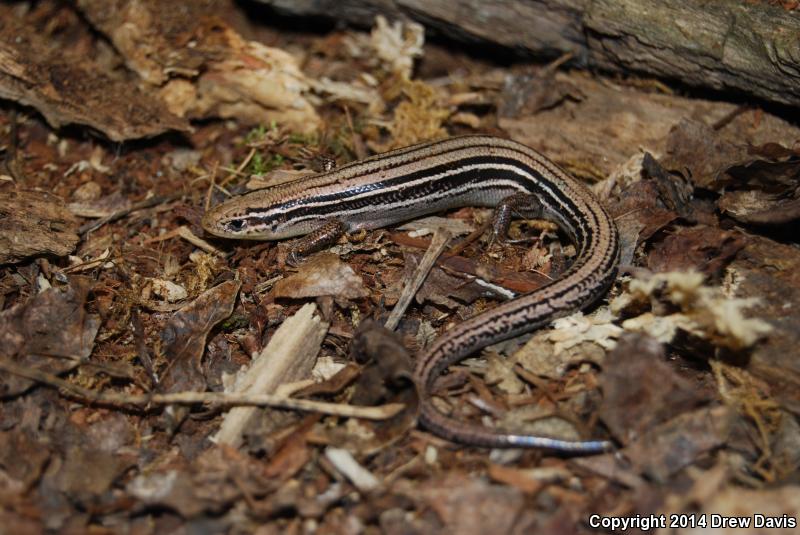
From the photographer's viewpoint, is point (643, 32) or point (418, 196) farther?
point (418, 196)

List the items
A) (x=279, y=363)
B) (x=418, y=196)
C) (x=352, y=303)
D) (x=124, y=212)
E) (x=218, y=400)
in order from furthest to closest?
(x=124, y=212) < (x=418, y=196) < (x=352, y=303) < (x=279, y=363) < (x=218, y=400)

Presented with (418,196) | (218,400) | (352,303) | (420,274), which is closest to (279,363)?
(218,400)

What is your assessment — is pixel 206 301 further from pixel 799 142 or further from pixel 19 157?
pixel 799 142

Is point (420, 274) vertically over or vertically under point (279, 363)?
over

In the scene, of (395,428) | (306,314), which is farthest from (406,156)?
(395,428)

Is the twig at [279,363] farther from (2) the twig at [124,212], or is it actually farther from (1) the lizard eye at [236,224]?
(2) the twig at [124,212]

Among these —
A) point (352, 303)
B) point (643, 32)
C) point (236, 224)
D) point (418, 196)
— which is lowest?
point (352, 303)

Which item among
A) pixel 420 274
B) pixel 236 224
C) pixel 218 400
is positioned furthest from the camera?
pixel 236 224

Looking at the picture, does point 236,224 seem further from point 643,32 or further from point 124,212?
point 643,32
